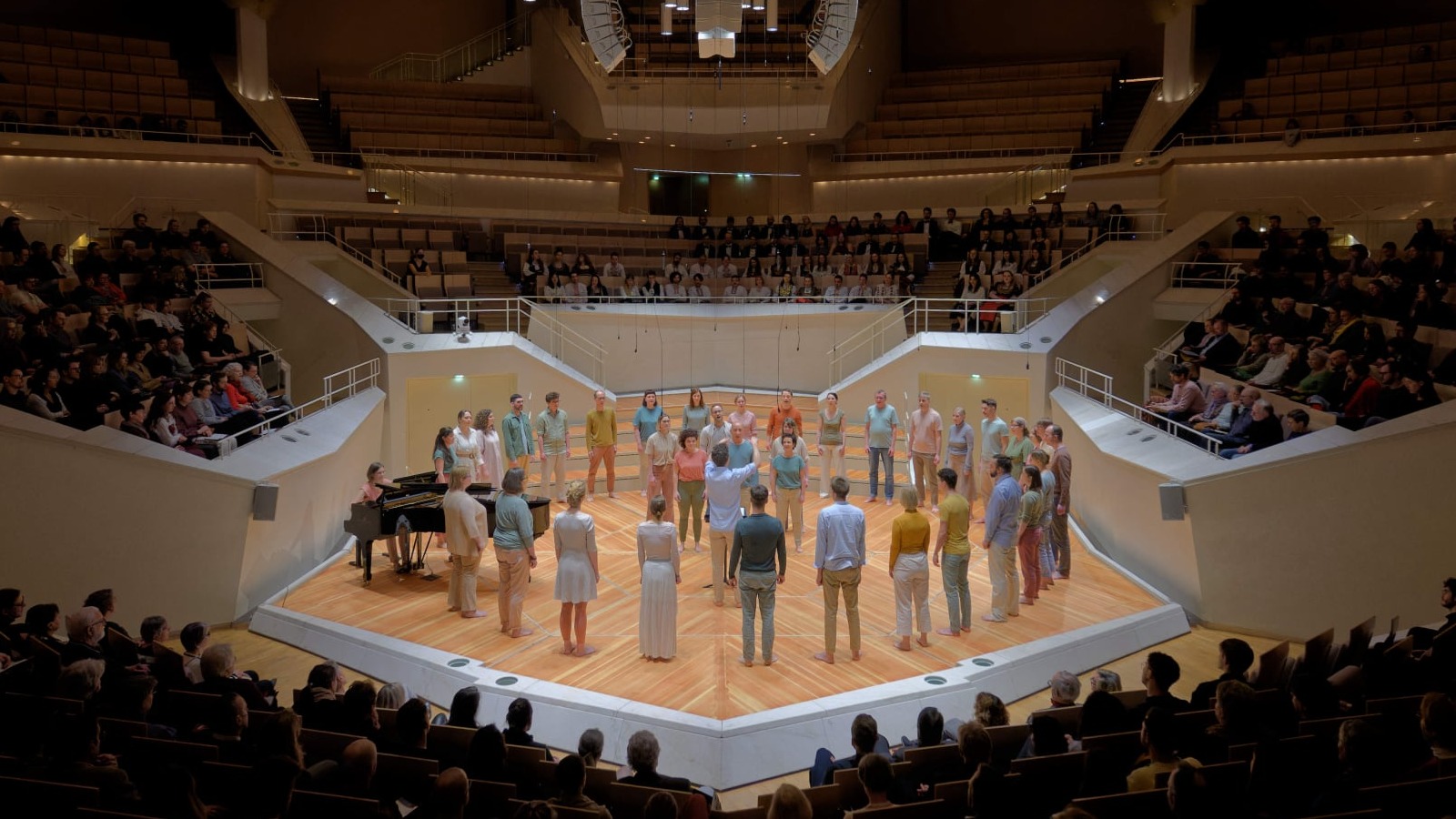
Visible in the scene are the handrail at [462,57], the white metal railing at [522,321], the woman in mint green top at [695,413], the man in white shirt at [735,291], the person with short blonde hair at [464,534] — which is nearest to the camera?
the person with short blonde hair at [464,534]

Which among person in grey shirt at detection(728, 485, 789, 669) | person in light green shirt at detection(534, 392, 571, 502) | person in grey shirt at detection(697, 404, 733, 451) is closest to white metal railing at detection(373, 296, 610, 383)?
person in light green shirt at detection(534, 392, 571, 502)

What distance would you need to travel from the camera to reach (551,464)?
1325 cm

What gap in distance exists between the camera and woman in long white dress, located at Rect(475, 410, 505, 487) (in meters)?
11.5

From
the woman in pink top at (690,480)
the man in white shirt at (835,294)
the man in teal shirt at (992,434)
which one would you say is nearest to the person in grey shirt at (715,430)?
the woman in pink top at (690,480)

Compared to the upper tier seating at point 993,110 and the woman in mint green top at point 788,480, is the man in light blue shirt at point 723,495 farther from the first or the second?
the upper tier seating at point 993,110

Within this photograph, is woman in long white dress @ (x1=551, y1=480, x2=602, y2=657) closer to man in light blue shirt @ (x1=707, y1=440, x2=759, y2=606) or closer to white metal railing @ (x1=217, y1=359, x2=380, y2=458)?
man in light blue shirt @ (x1=707, y1=440, x2=759, y2=606)

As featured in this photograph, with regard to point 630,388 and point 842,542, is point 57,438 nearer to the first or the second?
point 842,542

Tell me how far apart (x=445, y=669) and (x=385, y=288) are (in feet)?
34.3

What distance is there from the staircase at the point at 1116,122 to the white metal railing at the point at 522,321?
1169 centimetres

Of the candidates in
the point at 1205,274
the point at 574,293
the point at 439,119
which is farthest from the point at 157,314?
the point at 1205,274

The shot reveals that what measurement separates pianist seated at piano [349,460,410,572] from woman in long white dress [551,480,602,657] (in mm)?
2648

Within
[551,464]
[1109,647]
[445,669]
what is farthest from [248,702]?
[551,464]

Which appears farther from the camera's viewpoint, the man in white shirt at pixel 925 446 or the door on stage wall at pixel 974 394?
the door on stage wall at pixel 974 394

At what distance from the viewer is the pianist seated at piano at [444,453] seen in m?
11.0
